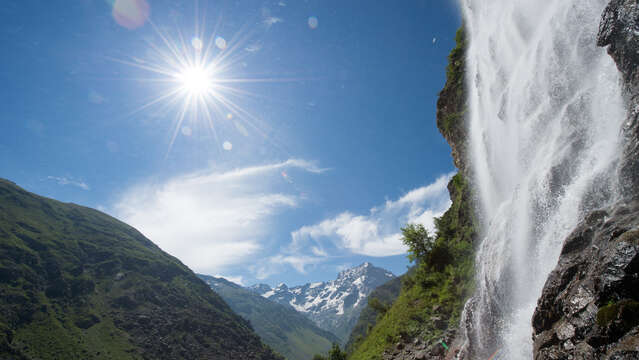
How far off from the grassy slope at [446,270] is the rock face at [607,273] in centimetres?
2006

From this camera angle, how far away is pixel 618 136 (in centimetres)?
1375

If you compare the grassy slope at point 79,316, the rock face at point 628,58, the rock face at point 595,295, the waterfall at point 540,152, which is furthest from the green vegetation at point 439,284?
the grassy slope at point 79,316

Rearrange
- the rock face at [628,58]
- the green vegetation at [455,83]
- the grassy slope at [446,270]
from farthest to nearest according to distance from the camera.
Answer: the green vegetation at [455,83] < the grassy slope at [446,270] < the rock face at [628,58]

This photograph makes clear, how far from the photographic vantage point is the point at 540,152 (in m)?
21.0

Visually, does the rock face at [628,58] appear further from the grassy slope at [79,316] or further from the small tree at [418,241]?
the grassy slope at [79,316]

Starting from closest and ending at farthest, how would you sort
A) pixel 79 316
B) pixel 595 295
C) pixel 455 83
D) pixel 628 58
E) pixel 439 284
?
pixel 595 295 < pixel 628 58 < pixel 439 284 < pixel 455 83 < pixel 79 316

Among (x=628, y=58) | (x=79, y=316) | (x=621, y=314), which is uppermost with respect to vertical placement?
(x=628, y=58)

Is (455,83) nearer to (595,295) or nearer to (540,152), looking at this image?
(540,152)

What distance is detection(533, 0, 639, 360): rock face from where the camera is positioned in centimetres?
884

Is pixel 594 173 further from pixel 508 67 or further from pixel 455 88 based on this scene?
pixel 455 88

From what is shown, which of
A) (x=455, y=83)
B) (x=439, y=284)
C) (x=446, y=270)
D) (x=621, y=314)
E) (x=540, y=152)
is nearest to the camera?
(x=621, y=314)

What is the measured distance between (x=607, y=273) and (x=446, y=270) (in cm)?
3098

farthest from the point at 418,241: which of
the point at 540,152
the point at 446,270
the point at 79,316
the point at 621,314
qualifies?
the point at 79,316

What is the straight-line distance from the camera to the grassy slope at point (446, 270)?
3256 centimetres
